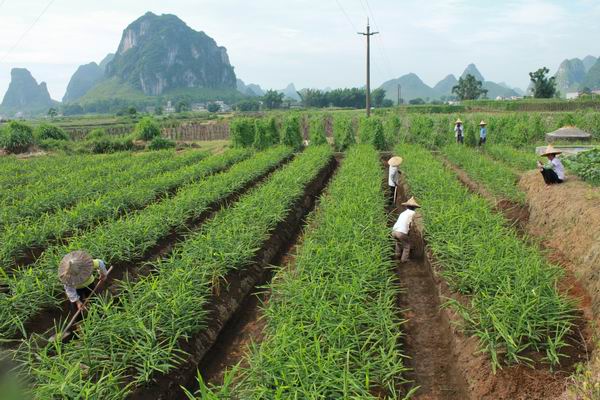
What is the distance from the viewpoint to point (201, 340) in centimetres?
467

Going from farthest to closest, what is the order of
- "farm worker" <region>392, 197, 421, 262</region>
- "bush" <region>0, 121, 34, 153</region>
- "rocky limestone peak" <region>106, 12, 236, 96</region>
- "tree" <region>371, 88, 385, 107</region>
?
"rocky limestone peak" <region>106, 12, 236, 96</region> → "tree" <region>371, 88, 385, 107</region> → "bush" <region>0, 121, 34, 153</region> → "farm worker" <region>392, 197, 421, 262</region>

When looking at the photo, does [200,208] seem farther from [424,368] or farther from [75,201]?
[424,368]

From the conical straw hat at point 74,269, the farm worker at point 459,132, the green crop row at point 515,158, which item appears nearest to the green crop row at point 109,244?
the conical straw hat at point 74,269

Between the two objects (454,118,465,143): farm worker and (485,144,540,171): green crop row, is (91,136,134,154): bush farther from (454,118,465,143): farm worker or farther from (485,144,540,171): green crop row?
(485,144,540,171): green crop row

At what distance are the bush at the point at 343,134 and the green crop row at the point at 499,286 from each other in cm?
1438

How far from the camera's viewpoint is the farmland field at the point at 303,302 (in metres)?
3.69

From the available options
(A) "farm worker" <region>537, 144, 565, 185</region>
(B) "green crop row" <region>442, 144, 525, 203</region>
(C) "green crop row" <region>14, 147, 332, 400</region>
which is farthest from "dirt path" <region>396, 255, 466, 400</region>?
(A) "farm worker" <region>537, 144, 565, 185</region>

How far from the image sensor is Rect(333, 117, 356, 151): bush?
838 inches

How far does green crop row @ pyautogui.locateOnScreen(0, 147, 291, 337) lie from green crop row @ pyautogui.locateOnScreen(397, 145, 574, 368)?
4509mm

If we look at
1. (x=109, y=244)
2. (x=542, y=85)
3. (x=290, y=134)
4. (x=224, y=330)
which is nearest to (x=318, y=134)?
(x=290, y=134)

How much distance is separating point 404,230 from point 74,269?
481 cm

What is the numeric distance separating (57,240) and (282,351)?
541cm

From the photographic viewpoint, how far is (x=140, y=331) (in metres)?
4.14

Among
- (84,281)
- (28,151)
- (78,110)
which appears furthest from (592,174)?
(78,110)
